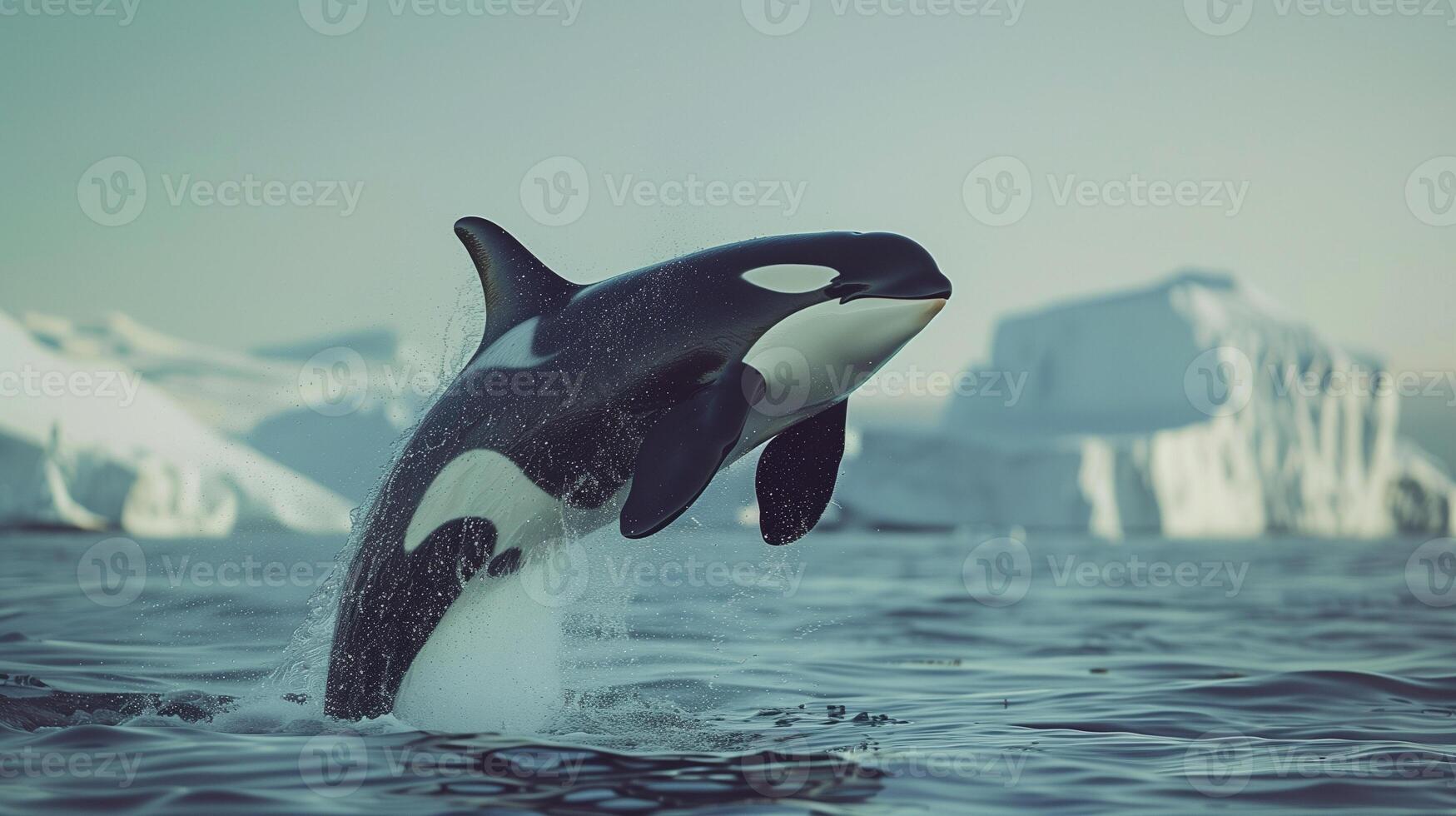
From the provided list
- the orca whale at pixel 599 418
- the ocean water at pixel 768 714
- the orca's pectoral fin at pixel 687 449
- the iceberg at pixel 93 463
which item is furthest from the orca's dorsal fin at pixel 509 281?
the iceberg at pixel 93 463

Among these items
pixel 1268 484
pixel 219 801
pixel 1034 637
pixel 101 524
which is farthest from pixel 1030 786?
pixel 1268 484

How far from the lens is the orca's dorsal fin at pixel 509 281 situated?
584 cm

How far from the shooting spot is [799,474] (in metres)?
6.09

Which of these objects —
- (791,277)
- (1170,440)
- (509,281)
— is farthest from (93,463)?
(791,277)

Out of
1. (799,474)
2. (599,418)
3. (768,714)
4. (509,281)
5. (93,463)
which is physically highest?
(93,463)

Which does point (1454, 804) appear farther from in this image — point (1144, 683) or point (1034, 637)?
point (1034, 637)

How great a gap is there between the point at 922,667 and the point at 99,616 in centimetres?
813

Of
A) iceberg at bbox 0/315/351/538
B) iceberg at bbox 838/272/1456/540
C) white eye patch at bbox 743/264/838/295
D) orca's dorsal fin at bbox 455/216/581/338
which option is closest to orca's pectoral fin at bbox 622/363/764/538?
white eye patch at bbox 743/264/838/295

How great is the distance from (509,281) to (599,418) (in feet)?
3.01

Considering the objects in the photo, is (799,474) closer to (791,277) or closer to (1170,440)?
(791,277)

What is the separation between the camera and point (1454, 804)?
14.4 feet

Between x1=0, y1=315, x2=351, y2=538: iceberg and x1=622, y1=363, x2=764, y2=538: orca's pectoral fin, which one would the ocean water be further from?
x1=0, y1=315, x2=351, y2=538: iceberg

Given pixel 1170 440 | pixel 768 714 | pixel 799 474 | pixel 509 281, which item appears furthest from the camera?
pixel 1170 440

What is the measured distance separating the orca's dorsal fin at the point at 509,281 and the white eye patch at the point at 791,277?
0.95m
